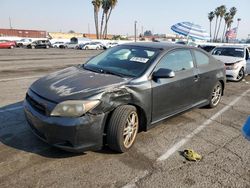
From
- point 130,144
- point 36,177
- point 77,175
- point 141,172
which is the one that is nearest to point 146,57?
point 130,144

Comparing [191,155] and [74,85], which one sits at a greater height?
[74,85]

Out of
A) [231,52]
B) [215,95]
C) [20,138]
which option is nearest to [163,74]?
[20,138]

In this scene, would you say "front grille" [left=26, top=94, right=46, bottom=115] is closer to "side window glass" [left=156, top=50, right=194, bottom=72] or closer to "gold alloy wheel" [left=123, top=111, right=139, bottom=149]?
"gold alloy wheel" [left=123, top=111, right=139, bottom=149]

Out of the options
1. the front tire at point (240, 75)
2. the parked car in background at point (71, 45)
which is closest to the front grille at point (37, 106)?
the front tire at point (240, 75)

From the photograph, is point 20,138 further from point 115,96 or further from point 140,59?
point 140,59

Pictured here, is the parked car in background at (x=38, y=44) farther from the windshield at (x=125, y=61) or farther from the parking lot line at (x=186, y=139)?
A: the parking lot line at (x=186, y=139)

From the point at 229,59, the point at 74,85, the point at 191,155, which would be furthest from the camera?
the point at 229,59

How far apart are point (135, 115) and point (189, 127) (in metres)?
1.47

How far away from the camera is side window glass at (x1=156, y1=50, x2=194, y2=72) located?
404 cm

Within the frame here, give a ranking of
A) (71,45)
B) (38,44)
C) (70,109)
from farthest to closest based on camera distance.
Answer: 1. (71,45)
2. (38,44)
3. (70,109)

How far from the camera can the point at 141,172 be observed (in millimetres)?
3000

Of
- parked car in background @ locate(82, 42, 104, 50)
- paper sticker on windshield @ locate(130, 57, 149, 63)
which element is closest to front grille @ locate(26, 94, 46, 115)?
paper sticker on windshield @ locate(130, 57, 149, 63)

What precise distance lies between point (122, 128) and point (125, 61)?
1336 mm

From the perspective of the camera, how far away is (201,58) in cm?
509
